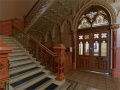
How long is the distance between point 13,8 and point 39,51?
4.43 m

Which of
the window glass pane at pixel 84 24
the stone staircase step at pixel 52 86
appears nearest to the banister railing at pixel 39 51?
the stone staircase step at pixel 52 86

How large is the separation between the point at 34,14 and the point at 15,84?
3.91 m

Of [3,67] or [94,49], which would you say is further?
[94,49]

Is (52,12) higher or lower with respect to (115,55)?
higher

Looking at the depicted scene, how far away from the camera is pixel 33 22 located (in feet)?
18.6

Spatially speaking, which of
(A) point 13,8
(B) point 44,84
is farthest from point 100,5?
(A) point 13,8

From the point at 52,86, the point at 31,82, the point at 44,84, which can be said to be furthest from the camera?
the point at 52,86

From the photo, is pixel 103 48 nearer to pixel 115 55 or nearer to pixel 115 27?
pixel 115 55

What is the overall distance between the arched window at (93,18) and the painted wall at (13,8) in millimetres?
4452

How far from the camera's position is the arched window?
18.1 ft

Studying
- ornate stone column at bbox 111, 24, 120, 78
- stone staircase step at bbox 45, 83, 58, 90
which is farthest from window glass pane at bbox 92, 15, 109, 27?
stone staircase step at bbox 45, 83, 58, 90

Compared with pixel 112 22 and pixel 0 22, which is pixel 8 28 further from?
pixel 112 22

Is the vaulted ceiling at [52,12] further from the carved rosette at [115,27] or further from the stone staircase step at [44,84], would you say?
the stone staircase step at [44,84]

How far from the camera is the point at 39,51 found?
15.6 ft
